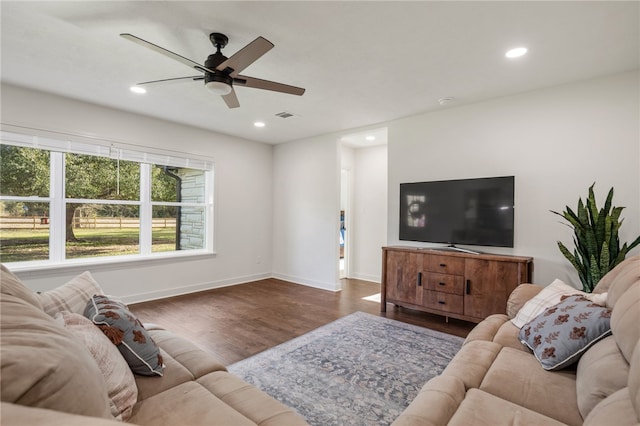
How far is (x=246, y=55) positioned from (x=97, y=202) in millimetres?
3248

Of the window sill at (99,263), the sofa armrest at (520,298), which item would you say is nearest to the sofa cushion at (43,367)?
the sofa armrest at (520,298)

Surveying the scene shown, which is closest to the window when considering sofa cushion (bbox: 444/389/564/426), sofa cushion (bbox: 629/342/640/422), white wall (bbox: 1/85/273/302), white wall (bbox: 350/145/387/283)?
white wall (bbox: 1/85/273/302)

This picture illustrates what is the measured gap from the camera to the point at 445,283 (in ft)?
11.2

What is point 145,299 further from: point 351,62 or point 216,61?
point 351,62

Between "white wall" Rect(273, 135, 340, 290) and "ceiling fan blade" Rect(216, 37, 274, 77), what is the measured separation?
2.96 metres

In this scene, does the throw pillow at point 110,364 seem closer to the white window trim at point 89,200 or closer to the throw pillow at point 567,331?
the throw pillow at point 567,331

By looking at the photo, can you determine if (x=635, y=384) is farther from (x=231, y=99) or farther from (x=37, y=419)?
(x=231, y=99)

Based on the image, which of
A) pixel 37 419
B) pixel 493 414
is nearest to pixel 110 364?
pixel 37 419

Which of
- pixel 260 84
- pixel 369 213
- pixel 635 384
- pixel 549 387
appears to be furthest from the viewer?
pixel 369 213

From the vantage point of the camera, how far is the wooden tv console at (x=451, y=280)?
121 inches

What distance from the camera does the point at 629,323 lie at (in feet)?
3.81

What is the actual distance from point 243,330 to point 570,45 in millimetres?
3864

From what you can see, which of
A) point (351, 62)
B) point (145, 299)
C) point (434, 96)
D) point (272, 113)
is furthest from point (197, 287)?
point (434, 96)

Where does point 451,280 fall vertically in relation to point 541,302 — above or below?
below
